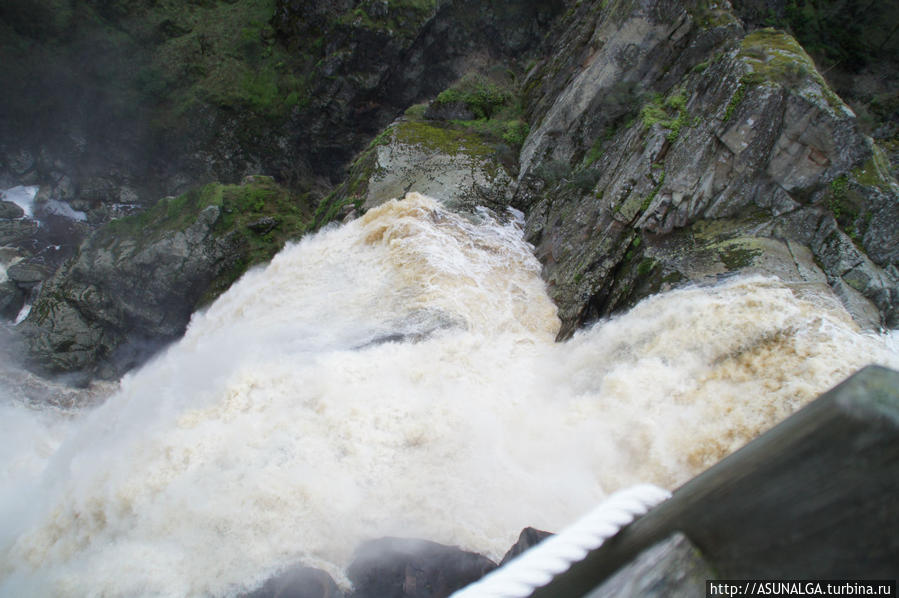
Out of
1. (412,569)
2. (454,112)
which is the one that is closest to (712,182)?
(412,569)

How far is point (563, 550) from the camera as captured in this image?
4.28 ft

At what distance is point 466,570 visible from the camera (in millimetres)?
4863

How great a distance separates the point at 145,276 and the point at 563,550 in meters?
18.0

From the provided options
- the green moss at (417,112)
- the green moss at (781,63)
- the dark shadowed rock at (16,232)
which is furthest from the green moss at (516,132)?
the dark shadowed rock at (16,232)

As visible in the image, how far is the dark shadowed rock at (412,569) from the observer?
15.7 feet

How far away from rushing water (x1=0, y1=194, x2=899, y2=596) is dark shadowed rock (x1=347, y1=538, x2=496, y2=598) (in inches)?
9.0

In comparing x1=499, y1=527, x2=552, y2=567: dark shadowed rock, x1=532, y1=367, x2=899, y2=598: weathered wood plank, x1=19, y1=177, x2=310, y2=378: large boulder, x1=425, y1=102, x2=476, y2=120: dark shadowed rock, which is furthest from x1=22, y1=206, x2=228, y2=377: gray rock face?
x1=532, y1=367, x2=899, y2=598: weathered wood plank

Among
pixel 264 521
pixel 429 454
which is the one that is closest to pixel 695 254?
pixel 429 454

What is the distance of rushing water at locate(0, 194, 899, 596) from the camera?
5469mm

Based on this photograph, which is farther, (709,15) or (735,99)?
(709,15)

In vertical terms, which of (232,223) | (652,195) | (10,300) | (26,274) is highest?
(652,195)

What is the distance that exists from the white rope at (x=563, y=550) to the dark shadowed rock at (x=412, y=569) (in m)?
3.93

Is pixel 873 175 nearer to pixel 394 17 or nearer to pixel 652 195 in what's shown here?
pixel 652 195

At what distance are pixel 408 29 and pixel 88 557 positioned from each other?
2216cm
